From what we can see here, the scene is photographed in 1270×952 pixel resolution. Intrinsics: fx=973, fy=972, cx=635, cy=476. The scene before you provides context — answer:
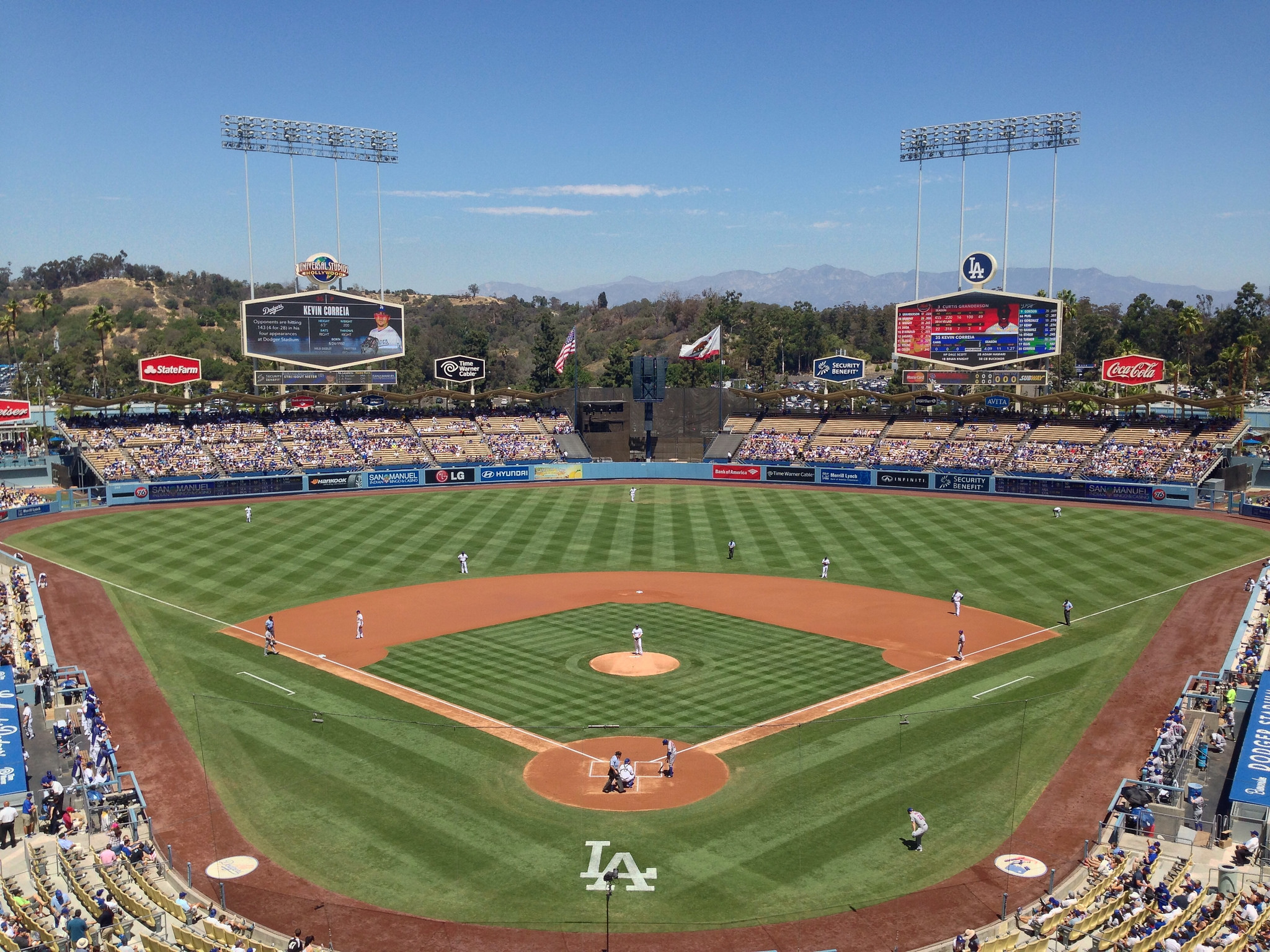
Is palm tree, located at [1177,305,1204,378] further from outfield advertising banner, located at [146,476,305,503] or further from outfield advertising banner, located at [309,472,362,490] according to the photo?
outfield advertising banner, located at [146,476,305,503]

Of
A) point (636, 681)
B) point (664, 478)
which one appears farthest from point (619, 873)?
point (664, 478)

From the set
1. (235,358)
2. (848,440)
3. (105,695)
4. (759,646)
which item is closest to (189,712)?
(105,695)

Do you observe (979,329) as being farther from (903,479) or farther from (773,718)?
Answer: (773,718)

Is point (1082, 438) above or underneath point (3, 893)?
above

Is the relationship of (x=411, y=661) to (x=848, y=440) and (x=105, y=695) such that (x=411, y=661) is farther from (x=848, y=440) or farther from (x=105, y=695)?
(x=848, y=440)

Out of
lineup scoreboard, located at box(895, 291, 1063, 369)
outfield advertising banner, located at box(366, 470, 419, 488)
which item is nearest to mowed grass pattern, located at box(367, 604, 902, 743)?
outfield advertising banner, located at box(366, 470, 419, 488)

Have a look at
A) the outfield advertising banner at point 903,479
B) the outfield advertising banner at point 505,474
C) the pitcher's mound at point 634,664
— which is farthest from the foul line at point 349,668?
the outfield advertising banner at point 903,479
